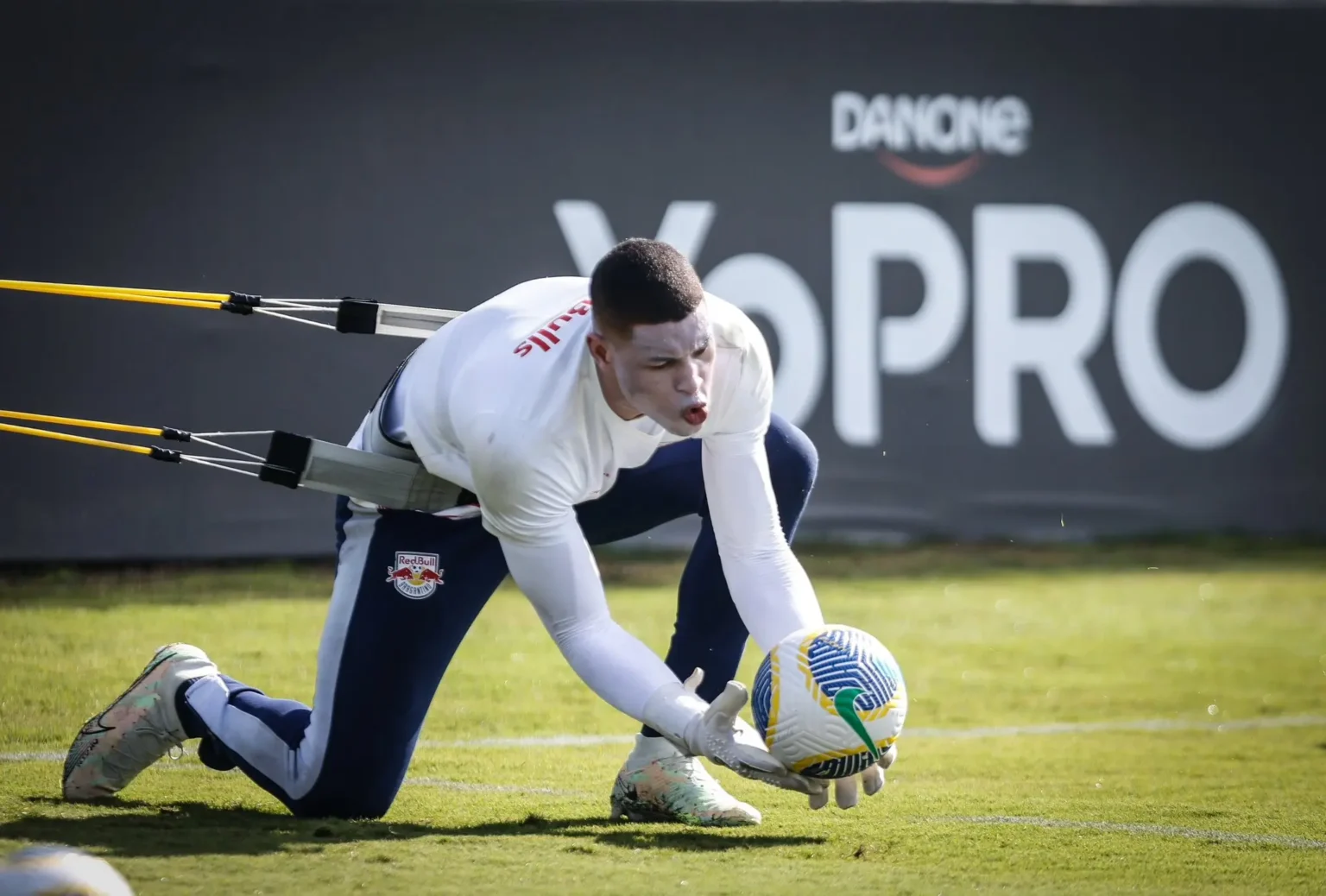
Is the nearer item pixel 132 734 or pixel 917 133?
pixel 132 734

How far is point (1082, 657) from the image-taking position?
744 cm

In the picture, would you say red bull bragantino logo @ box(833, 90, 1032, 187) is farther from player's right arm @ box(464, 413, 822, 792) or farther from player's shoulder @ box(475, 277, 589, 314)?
player's right arm @ box(464, 413, 822, 792)

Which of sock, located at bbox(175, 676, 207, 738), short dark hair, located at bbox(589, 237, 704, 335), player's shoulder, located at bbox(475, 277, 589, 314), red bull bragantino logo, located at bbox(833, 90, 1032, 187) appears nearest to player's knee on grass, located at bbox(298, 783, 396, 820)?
sock, located at bbox(175, 676, 207, 738)

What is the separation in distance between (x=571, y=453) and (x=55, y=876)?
1.39 m

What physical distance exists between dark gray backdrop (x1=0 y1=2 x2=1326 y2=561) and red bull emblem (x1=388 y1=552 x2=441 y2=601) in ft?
15.6

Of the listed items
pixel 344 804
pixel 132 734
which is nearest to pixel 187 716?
pixel 132 734

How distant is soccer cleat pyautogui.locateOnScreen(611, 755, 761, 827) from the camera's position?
4094mm

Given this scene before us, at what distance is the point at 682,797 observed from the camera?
4.10m

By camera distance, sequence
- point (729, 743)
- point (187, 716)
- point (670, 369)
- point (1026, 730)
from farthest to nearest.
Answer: point (1026, 730), point (187, 716), point (670, 369), point (729, 743)

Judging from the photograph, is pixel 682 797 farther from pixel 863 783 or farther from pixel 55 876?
pixel 55 876

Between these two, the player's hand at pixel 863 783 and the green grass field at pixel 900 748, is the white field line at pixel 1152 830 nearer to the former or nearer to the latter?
the green grass field at pixel 900 748

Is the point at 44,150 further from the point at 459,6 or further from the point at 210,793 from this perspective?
the point at 210,793

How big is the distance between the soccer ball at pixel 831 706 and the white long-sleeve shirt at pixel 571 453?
23 centimetres

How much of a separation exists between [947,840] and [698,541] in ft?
3.19
